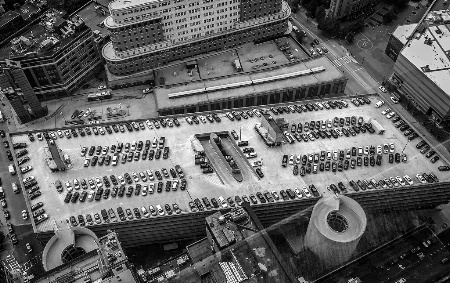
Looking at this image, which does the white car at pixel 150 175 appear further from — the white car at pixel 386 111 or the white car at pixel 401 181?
the white car at pixel 386 111

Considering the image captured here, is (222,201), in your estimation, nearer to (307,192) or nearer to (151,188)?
(151,188)

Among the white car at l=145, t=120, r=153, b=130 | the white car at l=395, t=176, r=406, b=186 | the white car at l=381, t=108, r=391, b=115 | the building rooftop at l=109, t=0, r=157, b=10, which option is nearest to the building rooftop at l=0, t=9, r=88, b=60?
the building rooftop at l=109, t=0, r=157, b=10

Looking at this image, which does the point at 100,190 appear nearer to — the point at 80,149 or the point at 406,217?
the point at 80,149

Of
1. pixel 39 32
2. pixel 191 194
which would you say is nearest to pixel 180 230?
pixel 191 194

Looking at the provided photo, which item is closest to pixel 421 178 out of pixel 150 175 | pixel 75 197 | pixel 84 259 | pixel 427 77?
pixel 427 77

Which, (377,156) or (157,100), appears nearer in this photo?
(377,156)

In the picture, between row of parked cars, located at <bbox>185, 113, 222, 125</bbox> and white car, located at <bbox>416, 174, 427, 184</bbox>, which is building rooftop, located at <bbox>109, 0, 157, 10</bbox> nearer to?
row of parked cars, located at <bbox>185, 113, 222, 125</bbox>
